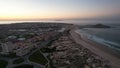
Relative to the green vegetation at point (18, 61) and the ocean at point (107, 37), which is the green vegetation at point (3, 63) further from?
the ocean at point (107, 37)

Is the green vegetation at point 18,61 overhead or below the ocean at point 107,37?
overhead

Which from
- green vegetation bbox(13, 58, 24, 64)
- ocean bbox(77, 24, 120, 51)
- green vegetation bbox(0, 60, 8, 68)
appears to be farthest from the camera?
ocean bbox(77, 24, 120, 51)

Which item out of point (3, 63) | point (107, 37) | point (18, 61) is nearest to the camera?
point (3, 63)

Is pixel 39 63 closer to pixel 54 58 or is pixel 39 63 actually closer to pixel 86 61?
pixel 54 58

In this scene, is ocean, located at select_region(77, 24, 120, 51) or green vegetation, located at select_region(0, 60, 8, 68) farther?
ocean, located at select_region(77, 24, 120, 51)

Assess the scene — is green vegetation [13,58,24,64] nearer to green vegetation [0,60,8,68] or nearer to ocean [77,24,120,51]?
green vegetation [0,60,8,68]

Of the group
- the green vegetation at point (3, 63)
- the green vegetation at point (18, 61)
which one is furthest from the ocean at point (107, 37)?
the green vegetation at point (3, 63)

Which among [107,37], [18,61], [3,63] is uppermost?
[18,61]

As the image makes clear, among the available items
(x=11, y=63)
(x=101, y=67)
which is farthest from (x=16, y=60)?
(x=101, y=67)

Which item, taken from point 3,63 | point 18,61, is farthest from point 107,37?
point 3,63

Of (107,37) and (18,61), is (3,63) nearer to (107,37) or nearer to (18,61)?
(18,61)

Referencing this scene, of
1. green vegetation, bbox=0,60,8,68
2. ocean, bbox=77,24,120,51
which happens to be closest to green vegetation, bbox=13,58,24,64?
green vegetation, bbox=0,60,8,68

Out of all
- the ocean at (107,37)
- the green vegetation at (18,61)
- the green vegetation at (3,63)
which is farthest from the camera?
the ocean at (107,37)
